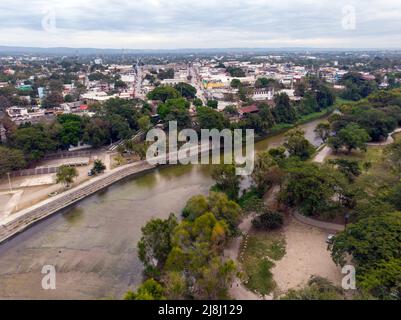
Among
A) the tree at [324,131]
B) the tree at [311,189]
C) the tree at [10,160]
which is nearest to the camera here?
the tree at [311,189]

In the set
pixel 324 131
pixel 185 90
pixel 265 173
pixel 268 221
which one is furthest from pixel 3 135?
pixel 324 131

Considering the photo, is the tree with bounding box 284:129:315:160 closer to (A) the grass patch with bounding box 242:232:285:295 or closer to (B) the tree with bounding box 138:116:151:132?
(A) the grass patch with bounding box 242:232:285:295

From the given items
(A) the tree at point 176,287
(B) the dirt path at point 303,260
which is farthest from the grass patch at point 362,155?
(A) the tree at point 176,287

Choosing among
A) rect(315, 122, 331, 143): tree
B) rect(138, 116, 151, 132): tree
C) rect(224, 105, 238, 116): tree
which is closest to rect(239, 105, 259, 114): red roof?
rect(224, 105, 238, 116): tree

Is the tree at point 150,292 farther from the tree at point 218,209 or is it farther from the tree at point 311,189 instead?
the tree at point 311,189
